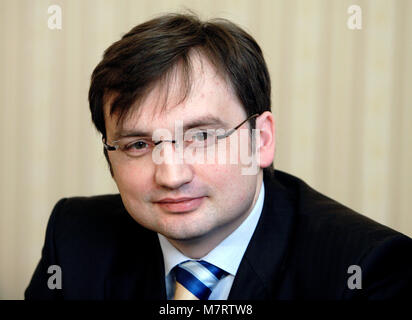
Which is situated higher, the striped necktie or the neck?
the neck

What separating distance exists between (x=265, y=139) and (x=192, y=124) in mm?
303

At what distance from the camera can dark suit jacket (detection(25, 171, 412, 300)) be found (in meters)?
1.35

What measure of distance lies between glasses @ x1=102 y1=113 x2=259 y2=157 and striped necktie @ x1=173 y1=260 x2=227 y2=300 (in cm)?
35

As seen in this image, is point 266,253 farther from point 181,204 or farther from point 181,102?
point 181,102

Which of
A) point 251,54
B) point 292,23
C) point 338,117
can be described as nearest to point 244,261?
point 251,54

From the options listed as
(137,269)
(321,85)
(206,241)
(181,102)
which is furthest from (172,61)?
(321,85)

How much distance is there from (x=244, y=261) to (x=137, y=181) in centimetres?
36

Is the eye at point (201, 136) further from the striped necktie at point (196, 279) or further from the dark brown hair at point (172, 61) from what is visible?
the striped necktie at point (196, 279)

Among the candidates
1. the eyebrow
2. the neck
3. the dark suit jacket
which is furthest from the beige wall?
the eyebrow

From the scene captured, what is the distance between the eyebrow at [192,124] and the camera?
139 centimetres

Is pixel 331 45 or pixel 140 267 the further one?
pixel 331 45

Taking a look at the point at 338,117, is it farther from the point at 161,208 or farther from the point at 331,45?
the point at 161,208

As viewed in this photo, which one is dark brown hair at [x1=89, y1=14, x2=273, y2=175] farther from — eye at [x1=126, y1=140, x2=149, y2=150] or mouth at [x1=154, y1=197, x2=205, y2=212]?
mouth at [x1=154, y1=197, x2=205, y2=212]

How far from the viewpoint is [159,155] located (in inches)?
54.9
